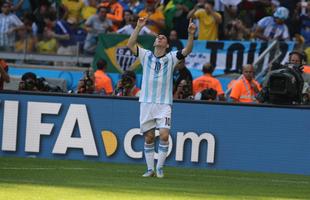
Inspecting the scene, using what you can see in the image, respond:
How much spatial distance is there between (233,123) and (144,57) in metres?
3.48

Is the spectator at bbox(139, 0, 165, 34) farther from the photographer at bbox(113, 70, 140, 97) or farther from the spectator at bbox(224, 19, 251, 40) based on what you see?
the photographer at bbox(113, 70, 140, 97)

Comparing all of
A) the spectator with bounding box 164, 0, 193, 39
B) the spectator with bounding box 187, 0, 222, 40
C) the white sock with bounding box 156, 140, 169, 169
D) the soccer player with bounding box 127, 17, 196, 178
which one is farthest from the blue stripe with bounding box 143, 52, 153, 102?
the spectator with bounding box 164, 0, 193, 39

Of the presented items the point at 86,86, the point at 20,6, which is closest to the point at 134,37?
the point at 86,86

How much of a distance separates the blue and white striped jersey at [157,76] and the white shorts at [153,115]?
73mm

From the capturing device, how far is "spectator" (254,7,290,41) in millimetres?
23564

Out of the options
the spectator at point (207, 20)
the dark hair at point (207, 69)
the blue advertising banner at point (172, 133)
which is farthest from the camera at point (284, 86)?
the spectator at point (207, 20)

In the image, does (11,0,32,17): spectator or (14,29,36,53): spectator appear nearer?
(14,29,36,53): spectator

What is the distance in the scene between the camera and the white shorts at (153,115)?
15312 mm

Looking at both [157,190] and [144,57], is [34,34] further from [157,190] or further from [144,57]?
[157,190]

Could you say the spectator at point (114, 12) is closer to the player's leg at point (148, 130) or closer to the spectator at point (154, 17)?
the spectator at point (154, 17)

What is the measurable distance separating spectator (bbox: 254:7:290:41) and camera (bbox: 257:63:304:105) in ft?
16.8

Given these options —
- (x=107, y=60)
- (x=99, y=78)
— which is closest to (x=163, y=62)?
(x=99, y=78)

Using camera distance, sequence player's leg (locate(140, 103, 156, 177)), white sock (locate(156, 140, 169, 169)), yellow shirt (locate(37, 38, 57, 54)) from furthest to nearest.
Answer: yellow shirt (locate(37, 38, 57, 54)) → player's leg (locate(140, 103, 156, 177)) → white sock (locate(156, 140, 169, 169))

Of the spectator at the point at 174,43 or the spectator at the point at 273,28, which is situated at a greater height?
the spectator at the point at 273,28
